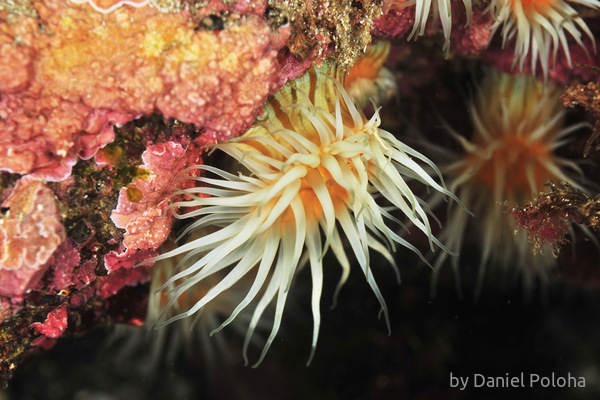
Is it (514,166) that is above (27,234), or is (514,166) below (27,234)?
above

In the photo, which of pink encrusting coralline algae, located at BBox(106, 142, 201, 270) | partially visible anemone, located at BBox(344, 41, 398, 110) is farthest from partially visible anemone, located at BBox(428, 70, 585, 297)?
pink encrusting coralline algae, located at BBox(106, 142, 201, 270)

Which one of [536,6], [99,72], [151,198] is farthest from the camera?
[536,6]

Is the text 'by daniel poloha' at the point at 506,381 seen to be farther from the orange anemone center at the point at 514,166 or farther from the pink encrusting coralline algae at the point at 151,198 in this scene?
the pink encrusting coralline algae at the point at 151,198

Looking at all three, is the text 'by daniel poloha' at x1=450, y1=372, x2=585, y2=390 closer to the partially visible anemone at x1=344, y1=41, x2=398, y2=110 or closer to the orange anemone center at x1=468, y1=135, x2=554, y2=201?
the orange anemone center at x1=468, y1=135, x2=554, y2=201

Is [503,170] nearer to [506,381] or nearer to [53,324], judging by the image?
[506,381]

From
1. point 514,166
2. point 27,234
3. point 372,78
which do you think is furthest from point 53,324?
point 514,166

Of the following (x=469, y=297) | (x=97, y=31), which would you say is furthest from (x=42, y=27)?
(x=469, y=297)

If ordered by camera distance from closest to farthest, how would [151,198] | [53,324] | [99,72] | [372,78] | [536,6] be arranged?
[99,72] < [151,198] < [53,324] < [536,6] < [372,78]
